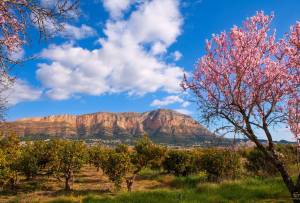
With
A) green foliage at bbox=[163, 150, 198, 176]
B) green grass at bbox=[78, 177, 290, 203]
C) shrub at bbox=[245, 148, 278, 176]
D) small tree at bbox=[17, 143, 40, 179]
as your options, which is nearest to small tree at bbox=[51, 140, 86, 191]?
small tree at bbox=[17, 143, 40, 179]

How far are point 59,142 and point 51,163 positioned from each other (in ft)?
12.3

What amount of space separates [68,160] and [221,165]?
59.6ft

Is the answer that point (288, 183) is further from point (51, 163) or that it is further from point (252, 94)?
point (51, 163)

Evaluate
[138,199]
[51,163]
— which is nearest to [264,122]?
[138,199]

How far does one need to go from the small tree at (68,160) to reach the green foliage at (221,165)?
15.5m

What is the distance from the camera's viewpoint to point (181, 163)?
156 ft

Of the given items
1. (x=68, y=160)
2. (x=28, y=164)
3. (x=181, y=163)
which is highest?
(x=68, y=160)

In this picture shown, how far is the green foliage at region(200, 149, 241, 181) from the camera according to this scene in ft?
133

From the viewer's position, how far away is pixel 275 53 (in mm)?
17344

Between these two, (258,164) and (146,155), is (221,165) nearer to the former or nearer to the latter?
(258,164)

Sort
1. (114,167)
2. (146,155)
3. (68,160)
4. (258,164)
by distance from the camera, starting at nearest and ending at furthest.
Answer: (114,167), (68,160), (258,164), (146,155)

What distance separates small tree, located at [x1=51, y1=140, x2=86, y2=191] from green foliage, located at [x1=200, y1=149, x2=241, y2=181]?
15.5m

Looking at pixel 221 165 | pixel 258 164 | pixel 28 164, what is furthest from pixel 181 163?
pixel 28 164

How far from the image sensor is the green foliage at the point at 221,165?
4047cm
